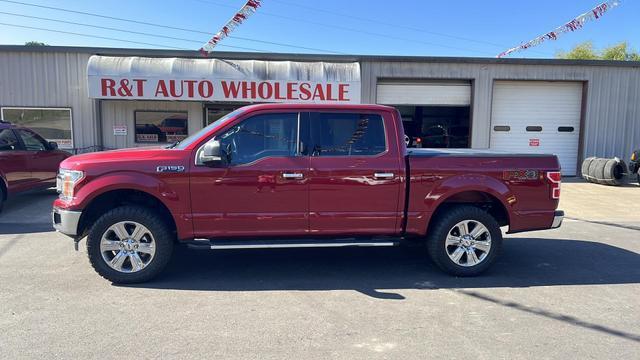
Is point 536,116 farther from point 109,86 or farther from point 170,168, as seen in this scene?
point 170,168

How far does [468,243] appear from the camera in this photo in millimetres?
5066

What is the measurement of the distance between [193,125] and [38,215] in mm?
6547

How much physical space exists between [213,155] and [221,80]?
916 cm

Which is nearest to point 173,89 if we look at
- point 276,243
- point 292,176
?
point 292,176

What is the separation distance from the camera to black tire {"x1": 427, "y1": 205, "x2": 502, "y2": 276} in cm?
501

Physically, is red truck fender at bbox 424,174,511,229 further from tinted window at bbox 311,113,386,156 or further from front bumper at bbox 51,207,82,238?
front bumper at bbox 51,207,82,238

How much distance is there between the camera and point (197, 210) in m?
4.73

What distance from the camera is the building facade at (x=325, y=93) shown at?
1309 centimetres

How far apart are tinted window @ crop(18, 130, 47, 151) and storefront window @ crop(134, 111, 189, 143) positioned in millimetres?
4706

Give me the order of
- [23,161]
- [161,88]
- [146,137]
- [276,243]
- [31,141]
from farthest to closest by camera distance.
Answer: [146,137] → [161,88] → [31,141] → [23,161] → [276,243]

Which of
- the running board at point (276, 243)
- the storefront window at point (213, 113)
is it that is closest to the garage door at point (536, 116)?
the storefront window at point (213, 113)

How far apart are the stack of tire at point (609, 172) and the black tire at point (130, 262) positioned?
13679mm

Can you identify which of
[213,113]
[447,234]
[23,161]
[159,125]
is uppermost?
[213,113]

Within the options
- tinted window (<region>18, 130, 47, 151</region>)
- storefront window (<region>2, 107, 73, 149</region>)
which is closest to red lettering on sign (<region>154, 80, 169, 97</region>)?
storefront window (<region>2, 107, 73, 149</region>)
